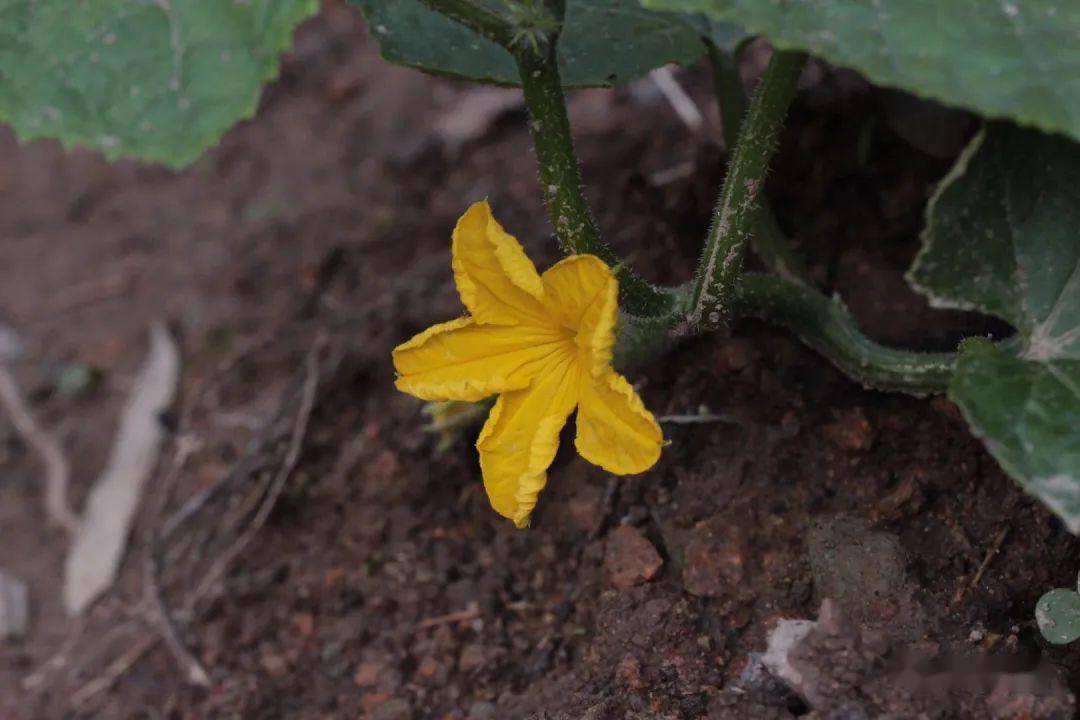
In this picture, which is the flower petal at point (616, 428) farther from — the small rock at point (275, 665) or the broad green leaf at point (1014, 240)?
the small rock at point (275, 665)

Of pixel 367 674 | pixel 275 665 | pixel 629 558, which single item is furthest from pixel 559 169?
pixel 275 665

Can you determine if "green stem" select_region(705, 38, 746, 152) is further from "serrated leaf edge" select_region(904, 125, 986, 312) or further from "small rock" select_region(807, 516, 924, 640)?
"small rock" select_region(807, 516, 924, 640)

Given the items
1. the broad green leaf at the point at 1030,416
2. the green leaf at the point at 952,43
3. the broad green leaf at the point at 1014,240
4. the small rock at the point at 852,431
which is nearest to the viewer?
the green leaf at the point at 952,43

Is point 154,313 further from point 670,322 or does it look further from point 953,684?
point 953,684

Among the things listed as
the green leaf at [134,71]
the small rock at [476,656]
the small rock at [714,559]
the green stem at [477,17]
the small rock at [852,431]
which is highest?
the green stem at [477,17]

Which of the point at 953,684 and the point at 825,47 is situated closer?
the point at 825,47

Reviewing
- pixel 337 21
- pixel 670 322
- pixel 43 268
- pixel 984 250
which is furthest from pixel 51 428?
pixel 984 250

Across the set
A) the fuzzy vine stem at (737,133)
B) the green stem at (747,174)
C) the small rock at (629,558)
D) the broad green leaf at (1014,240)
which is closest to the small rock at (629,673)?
the small rock at (629,558)
